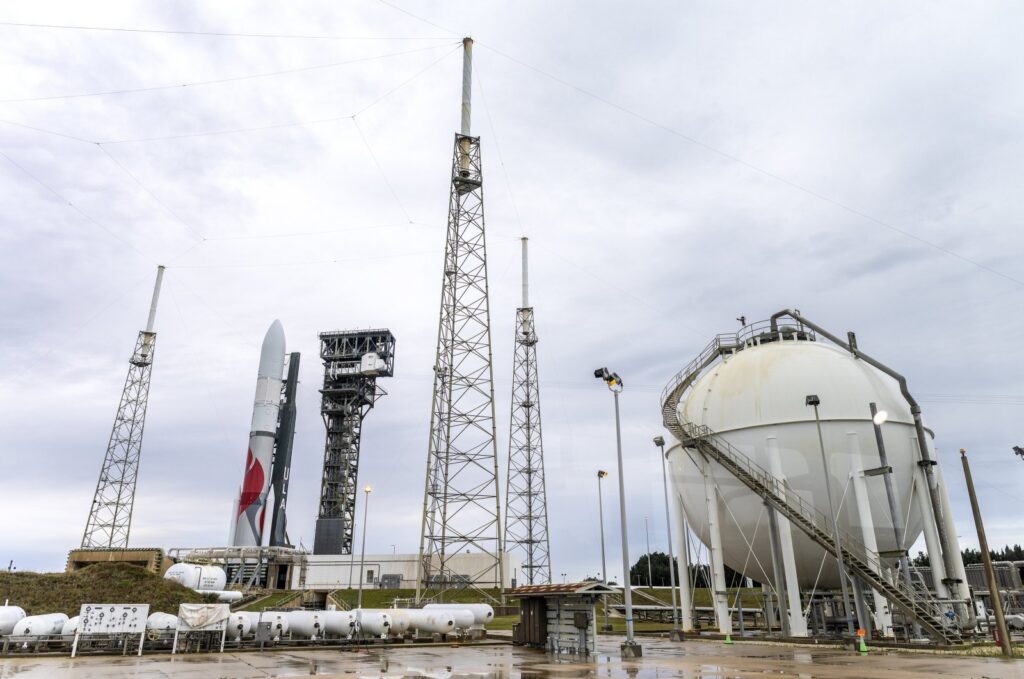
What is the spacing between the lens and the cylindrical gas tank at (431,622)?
33938mm

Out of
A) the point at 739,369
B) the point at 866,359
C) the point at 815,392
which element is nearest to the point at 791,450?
the point at 815,392

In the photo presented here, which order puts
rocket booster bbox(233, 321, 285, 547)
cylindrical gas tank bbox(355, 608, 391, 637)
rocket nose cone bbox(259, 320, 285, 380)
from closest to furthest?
cylindrical gas tank bbox(355, 608, 391, 637)
rocket booster bbox(233, 321, 285, 547)
rocket nose cone bbox(259, 320, 285, 380)

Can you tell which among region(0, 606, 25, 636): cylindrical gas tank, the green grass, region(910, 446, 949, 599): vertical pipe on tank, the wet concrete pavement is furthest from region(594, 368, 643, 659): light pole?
the green grass

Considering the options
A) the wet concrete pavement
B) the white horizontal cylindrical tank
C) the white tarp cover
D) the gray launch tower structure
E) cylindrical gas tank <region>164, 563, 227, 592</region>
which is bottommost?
the wet concrete pavement

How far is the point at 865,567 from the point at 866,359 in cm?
1240

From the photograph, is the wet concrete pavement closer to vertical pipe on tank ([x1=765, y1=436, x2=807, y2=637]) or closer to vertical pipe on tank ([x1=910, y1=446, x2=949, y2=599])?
vertical pipe on tank ([x1=765, y1=436, x2=807, y2=637])

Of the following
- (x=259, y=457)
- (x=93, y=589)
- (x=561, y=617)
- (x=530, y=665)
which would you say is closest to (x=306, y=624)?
(x=561, y=617)

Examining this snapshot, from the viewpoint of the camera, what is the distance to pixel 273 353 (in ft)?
300

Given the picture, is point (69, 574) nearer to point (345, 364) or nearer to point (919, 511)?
point (345, 364)

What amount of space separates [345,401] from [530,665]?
81618mm

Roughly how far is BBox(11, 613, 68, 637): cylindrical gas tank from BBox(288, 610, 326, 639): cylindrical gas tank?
10064 millimetres

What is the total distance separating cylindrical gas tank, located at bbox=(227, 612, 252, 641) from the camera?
97.7 feet

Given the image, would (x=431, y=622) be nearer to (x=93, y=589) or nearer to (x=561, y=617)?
(x=561, y=617)

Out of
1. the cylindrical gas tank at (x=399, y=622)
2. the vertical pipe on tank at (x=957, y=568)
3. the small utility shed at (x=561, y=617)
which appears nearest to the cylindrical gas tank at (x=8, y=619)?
the cylindrical gas tank at (x=399, y=622)
